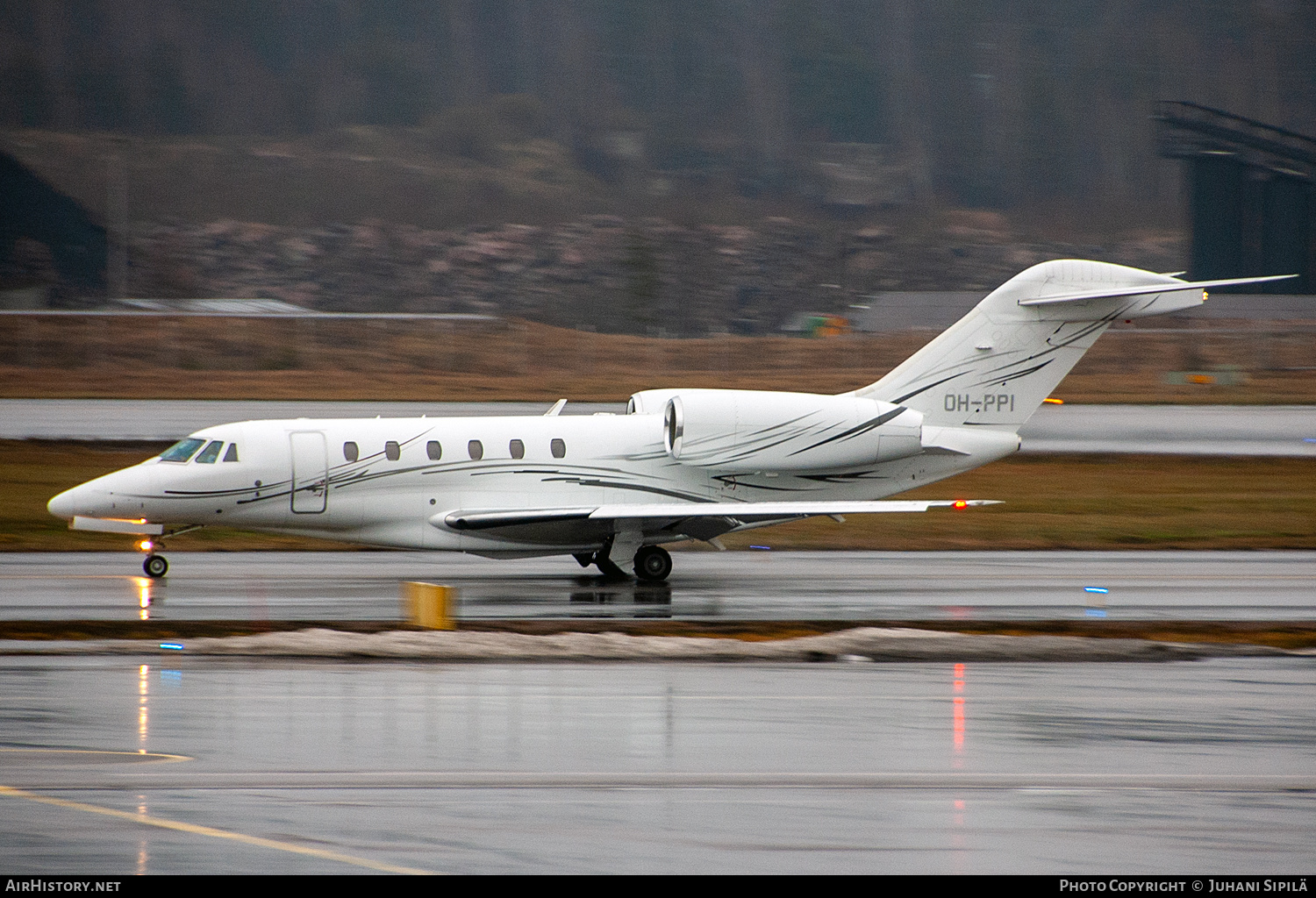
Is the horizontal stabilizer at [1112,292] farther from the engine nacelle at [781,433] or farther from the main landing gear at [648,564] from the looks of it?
the main landing gear at [648,564]

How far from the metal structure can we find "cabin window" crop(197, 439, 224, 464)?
73606 millimetres

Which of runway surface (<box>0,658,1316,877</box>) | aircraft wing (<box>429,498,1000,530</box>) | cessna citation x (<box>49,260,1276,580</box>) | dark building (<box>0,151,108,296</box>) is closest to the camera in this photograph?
runway surface (<box>0,658,1316,877</box>)

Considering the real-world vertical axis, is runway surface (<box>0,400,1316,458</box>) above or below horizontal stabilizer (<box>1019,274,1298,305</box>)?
below

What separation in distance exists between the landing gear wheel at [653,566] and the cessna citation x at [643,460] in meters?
0.03

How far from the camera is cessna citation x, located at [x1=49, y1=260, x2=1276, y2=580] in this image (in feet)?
68.7

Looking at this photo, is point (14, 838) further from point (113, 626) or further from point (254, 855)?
point (113, 626)

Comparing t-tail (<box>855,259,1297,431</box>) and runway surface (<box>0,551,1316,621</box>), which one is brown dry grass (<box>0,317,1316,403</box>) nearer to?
runway surface (<box>0,551,1316,621</box>)

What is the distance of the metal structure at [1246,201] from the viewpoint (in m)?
81.8

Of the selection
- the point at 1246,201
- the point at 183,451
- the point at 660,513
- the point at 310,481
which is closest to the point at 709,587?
the point at 660,513

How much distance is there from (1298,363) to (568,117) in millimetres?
69743

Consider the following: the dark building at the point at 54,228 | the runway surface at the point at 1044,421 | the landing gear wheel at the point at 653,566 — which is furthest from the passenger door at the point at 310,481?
the dark building at the point at 54,228

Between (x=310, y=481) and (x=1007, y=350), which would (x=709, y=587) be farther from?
(x=1007, y=350)

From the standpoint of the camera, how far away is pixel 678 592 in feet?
67.6

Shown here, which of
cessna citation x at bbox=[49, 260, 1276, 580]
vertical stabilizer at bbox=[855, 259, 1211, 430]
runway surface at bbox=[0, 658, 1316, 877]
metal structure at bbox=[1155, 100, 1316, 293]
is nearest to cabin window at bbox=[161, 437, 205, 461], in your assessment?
cessna citation x at bbox=[49, 260, 1276, 580]
